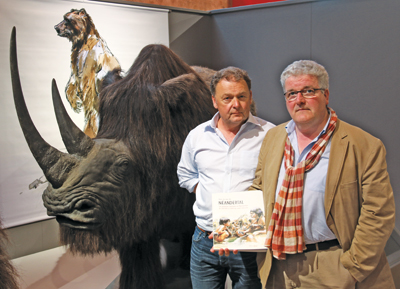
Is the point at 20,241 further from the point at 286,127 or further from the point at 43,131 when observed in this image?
the point at 286,127

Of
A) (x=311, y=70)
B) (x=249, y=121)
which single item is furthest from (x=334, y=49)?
(x=311, y=70)

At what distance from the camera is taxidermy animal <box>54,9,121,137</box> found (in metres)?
2.72

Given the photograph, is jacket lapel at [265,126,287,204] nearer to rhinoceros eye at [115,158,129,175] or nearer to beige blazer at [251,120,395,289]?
beige blazer at [251,120,395,289]

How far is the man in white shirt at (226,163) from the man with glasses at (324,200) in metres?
0.20

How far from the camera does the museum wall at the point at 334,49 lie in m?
2.38

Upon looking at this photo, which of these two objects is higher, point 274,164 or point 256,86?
point 256,86

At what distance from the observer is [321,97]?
4.26 feet

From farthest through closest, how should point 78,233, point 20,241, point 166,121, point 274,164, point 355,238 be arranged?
point 20,241 → point 166,121 → point 78,233 → point 274,164 → point 355,238

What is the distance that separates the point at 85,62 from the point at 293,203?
2.18m

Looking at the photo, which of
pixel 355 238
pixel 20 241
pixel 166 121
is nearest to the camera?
pixel 355 238

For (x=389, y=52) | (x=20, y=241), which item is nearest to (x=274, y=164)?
(x=389, y=52)

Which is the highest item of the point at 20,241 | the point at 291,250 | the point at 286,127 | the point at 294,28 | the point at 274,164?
the point at 294,28

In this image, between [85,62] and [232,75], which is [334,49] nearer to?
[232,75]

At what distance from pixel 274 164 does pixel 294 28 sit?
1668 mm
